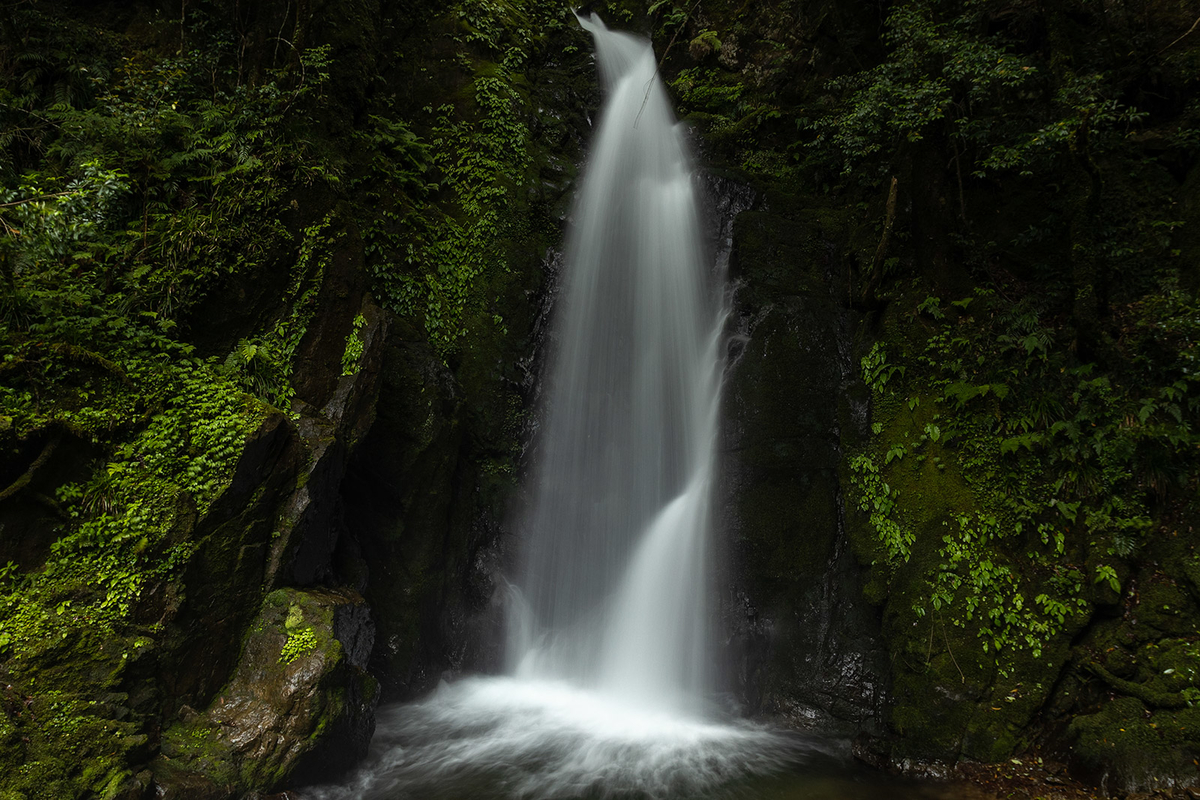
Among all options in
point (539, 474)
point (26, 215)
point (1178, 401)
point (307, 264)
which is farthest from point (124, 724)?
point (1178, 401)

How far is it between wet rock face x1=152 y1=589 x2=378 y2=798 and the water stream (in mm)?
581

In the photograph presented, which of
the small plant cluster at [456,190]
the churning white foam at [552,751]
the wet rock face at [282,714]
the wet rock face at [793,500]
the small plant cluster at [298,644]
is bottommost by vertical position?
the churning white foam at [552,751]

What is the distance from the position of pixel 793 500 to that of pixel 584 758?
463cm

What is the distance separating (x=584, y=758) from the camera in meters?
6.93

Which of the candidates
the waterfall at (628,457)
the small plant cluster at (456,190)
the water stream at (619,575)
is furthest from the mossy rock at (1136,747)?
the small plant cluster at (456,190)

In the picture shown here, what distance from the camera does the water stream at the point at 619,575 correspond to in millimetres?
6609

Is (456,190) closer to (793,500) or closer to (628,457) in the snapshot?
(628,457)

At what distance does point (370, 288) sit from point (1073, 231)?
396 inches

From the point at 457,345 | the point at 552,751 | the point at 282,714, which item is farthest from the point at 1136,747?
the point at 457,345

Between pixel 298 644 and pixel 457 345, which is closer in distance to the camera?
pixel 298 644

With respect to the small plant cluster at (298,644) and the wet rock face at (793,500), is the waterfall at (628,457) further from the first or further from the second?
the small plant cluster at (298,644)

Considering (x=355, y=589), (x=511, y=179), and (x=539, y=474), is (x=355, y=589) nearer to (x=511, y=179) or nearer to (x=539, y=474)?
(x=539, y=474)

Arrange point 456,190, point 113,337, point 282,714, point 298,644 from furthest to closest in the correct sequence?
point 456,190 < point 298,644 < point 113,337 < point 282,714

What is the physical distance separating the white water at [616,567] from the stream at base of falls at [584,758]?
0.03 meters
